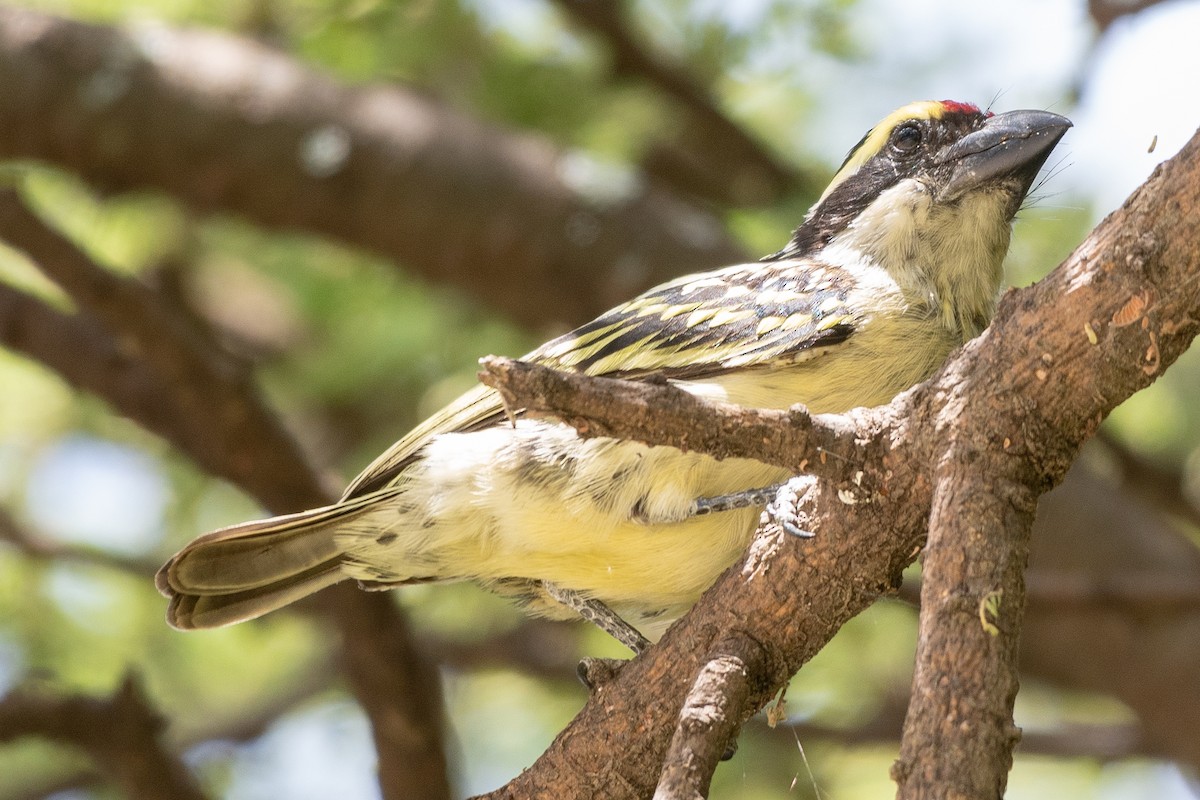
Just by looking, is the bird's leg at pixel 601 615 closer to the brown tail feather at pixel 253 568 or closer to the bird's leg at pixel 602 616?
the bird's leg at pixel 602 616

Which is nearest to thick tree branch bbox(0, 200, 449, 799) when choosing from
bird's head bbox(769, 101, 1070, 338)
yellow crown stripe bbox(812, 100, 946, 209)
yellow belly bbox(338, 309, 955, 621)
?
yellow belly bbox(338, 309, 955, 621)

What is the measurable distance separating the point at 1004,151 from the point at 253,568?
227 cm

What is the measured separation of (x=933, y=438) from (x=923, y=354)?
1.00 m

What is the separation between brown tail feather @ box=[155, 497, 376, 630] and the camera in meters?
3.47

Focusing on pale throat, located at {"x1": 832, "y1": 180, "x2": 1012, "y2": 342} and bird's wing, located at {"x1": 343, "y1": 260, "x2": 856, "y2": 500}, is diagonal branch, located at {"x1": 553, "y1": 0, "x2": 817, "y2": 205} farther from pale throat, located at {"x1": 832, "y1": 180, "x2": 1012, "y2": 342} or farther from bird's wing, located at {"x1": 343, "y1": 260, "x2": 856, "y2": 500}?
bird's wing, located at {"x1": 343, "y1": 260, "x2": 856, "y2": 500}

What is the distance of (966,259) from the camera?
359 cm

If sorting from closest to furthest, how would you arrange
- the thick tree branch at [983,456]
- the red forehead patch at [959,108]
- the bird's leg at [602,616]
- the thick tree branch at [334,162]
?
the thick tree branch at [983,456] → the bird's leg at [602,616] → the red forehead patch at [959,108] → the thick tree branch at [334,162]

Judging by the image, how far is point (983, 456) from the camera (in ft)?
7.23

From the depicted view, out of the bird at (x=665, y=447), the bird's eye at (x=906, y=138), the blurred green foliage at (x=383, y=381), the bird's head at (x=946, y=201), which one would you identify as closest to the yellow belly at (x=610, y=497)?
the bird at (x=665, y=447)

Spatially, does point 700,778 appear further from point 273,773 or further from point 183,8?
point 183,8

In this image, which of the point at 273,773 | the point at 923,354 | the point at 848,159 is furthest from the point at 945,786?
the point at 273,773

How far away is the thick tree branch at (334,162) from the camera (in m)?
5.48

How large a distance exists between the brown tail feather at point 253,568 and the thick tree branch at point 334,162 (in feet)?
7.99

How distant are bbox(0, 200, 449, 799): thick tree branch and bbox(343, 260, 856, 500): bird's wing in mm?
992
